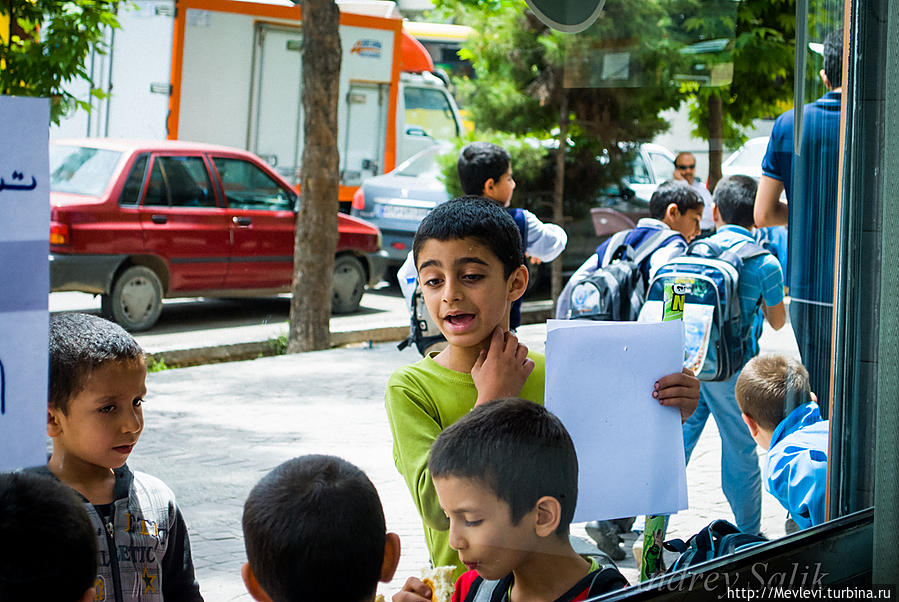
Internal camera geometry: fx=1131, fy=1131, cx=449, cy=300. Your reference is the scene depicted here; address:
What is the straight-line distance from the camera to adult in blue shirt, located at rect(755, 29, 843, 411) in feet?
9.15

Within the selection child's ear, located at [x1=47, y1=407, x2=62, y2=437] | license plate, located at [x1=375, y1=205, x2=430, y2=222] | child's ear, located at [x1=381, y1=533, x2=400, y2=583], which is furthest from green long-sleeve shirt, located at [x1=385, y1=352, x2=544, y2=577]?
license plate, located at [x1=375, y1=205, x2=430, y2=222]

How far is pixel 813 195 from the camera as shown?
3.15 meters

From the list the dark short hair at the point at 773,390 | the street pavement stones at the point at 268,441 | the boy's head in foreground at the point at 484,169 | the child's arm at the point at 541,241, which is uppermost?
the boy's head in foreground at the point at 484,169

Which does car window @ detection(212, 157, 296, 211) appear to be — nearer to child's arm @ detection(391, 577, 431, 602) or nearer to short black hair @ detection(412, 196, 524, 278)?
short black hair @ detection(412, 196, 524, 278)

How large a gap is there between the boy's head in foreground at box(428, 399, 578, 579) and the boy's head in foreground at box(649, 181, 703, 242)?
3.02 meters

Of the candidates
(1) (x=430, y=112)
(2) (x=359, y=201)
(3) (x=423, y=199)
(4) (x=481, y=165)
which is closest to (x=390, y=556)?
(4) (x=481, y=165)

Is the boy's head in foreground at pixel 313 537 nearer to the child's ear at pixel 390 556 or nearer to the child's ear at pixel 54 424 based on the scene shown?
the child's ear at pixel 390 556

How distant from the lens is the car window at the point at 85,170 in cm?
429

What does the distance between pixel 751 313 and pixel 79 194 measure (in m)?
2.59

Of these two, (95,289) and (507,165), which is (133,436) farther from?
(507,165)

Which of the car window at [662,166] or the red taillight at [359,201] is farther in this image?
the red taillight at [359,201]

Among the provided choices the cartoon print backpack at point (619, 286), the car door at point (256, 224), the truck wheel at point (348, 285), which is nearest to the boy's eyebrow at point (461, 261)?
the cartoon print backpack at point (619, 286)

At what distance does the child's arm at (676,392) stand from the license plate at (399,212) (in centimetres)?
922

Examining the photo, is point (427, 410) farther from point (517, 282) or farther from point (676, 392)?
point (676, 392)
